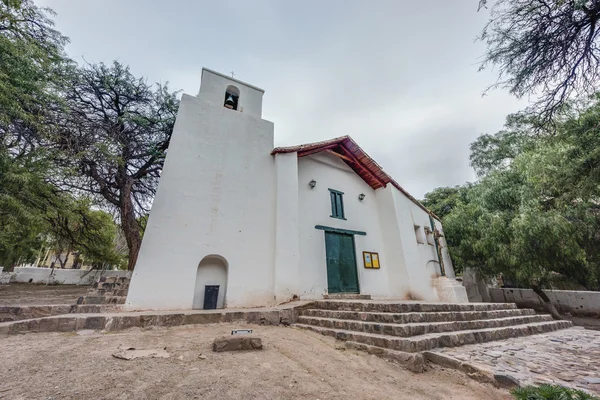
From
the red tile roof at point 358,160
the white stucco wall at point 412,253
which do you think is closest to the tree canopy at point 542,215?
the white stucco wall at point 412,253

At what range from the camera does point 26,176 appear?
530cm

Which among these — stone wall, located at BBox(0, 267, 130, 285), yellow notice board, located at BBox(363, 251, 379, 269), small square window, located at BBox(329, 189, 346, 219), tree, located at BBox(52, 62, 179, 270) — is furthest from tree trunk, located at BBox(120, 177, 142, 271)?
yellow notice board, located at BBox(363, 251, 379, 269)

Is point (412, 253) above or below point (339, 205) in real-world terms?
below

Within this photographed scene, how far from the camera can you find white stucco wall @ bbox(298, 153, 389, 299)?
7992 millimetres

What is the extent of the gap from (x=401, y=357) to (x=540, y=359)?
196 centimetres

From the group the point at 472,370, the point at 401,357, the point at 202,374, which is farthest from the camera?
the point at 401,357

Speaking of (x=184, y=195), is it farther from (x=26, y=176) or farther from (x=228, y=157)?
(x=26, y=176)

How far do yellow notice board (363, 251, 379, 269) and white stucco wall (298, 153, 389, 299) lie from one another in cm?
17

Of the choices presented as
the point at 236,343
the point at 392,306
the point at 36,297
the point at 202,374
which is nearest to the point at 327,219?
the point at 392,306

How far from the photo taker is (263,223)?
7266 mm

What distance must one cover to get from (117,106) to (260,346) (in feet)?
35.6

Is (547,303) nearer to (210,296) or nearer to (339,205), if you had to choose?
(339,205)

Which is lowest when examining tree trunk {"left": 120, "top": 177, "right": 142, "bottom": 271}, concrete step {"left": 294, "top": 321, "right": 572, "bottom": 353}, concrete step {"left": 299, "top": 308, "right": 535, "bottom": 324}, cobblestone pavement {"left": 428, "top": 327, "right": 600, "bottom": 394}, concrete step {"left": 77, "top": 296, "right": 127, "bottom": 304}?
cobblestone pavement {"left": 428, "top": 327, "right": 600, "bottom": 394}

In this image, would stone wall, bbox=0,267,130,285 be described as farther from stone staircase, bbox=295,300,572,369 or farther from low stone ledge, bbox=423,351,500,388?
low stone ledge, bbox=423,351,500,388
